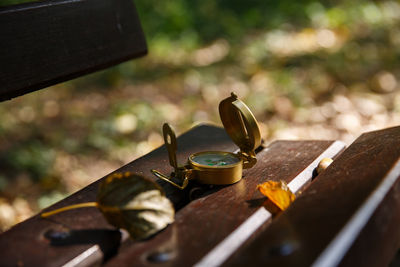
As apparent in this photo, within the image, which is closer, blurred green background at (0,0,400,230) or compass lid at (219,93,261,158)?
compass lid at (219,93,261,158)

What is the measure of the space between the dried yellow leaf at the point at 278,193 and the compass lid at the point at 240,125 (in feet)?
0.46

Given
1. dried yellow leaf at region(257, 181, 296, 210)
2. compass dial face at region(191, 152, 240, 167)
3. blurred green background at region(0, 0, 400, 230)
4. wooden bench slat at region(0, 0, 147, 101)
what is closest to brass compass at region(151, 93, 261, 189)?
compass dial face at region(191, 152, 240, 167)

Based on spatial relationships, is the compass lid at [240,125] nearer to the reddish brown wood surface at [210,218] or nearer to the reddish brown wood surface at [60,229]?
the reddish brown wood surface at [210,218]

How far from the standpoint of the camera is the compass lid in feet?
3.72

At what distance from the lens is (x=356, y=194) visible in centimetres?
93

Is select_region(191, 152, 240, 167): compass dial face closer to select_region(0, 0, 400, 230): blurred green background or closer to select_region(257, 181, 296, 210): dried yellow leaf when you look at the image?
select_region(257, 181, 296, 210): dried yellow leaf

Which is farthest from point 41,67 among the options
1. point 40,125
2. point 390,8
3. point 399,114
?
point 390,8

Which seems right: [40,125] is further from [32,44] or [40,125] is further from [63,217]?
[63,217]

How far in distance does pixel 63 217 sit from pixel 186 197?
11.5 inches

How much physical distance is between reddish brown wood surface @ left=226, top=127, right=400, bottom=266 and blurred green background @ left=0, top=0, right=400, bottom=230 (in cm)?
191

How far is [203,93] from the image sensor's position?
13.1 feet

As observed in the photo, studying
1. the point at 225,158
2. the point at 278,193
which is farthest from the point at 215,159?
the point at 278,193

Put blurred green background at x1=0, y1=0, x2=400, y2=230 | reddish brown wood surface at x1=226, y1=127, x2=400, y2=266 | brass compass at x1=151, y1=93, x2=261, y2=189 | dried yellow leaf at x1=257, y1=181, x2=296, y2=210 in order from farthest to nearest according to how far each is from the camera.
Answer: blurred green background at x1=0, y1=0, x2=400, y2=230
brass compass at x1=151, y1=93, x2=261, y2=189
dried yellow leaf at x1=257, y1=181, x2=296, y2=210
reddish brown wood surface at x1=226, y1=127, x2=400, y2=266

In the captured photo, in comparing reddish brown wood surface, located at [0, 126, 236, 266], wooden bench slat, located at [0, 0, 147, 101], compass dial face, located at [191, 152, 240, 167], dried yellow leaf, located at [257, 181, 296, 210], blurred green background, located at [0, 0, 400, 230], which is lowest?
blurred green background, located at [0, 0, 400, 230]
